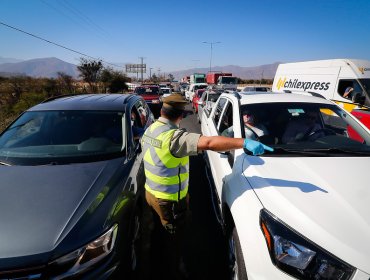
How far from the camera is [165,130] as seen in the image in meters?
2.20

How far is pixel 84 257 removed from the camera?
171 centimetres

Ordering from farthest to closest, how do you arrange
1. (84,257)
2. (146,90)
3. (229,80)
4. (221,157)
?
(229,80), (146,90), (221,157), (84,257)

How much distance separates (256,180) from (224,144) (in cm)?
42

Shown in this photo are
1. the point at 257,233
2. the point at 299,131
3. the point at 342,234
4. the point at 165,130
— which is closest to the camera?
the point at 342,234

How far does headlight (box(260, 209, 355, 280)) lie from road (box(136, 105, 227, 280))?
128 centimetres

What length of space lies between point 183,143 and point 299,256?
1140 millimetres

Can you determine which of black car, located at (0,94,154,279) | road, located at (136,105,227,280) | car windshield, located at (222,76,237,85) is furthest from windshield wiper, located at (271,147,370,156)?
car windshield, located at (222,76,237,85)

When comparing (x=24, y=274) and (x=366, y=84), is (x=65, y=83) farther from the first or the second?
(x=24, y=274)

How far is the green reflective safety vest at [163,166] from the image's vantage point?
2.20 m

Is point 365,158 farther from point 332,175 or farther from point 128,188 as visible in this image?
point 128,188

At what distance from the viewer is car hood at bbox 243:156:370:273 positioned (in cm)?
145

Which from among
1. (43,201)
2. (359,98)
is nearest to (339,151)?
(43,201)

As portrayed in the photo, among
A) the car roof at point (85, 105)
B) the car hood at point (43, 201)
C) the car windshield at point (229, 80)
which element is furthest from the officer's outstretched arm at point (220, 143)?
the car windshield at point (229, 80)

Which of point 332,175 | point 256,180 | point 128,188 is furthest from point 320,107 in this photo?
point 128,188
